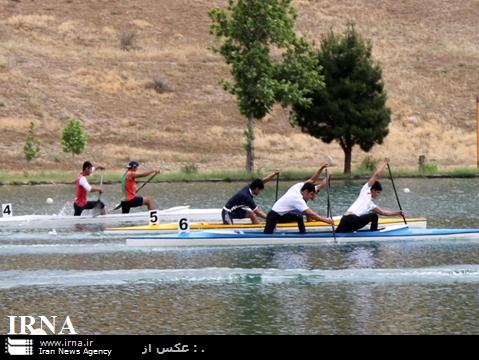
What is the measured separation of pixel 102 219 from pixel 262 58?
1041 inches

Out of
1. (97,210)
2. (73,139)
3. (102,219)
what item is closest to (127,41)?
(73,139)

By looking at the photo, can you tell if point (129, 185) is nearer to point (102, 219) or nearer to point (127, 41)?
point (102, 219)

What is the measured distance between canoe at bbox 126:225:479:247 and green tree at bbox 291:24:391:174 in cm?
3136

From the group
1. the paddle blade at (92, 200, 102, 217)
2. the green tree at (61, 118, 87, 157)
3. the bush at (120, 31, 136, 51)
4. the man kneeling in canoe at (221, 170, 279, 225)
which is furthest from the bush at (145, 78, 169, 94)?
the man kneeling in canoe at (221, 170, 279, 225)

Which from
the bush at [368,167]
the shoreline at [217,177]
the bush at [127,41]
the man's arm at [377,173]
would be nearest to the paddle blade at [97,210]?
the man's arm at [377,173]

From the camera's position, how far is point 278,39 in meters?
63.8

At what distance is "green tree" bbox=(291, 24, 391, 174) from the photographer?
212 feet

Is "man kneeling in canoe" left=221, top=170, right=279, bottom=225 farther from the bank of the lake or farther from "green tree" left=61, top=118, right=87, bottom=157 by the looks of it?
"green tree" left=61, top=118, right=87, bottom=157

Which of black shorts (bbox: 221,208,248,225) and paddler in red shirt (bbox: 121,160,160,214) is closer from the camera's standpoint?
black shorts (bbox: 221,208,248,225)

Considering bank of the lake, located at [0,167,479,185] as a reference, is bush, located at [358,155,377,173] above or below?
above

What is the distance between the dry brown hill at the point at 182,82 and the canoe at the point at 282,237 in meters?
42.1

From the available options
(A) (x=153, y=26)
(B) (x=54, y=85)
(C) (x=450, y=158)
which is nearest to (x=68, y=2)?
(A) (x=153, y=26)

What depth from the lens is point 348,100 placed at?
64.4 meters

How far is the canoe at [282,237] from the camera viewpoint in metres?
32.5
